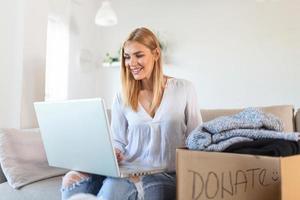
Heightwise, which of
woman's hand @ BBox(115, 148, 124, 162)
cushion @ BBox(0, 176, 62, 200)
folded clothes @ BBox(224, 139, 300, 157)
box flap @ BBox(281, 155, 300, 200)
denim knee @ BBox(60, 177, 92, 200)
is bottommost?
cushion @ BBox(0, 176, 62, 200)

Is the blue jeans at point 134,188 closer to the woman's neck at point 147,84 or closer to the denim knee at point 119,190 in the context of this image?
the denim knee at point 119,190

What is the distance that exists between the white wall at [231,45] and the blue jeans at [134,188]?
6.65 feet

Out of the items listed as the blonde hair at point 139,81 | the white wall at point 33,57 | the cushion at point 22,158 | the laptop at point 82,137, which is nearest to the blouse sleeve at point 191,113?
the blonde hair at point 139,81

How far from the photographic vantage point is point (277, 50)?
9.19 feet

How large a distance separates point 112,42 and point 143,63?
2185mm

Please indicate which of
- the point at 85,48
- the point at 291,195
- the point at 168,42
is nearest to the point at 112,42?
the point at 85,48

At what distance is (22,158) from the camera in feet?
5.08

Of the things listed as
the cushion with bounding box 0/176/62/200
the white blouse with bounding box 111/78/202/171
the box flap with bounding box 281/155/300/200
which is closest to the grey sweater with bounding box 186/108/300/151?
the box flap with bounding box 281/155/300/200

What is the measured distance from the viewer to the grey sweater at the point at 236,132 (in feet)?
2.56

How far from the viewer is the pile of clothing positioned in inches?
28.9

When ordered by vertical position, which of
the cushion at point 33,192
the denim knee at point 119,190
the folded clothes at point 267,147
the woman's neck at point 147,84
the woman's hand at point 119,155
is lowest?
the cushion at point 33,192

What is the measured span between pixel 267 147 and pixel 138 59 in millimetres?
644

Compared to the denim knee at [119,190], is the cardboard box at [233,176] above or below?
above

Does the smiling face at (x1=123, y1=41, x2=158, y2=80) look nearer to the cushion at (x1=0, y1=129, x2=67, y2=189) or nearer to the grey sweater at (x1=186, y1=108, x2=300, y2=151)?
the grey sweater at (x1=186, y1=108, x2=300, y2=151)
